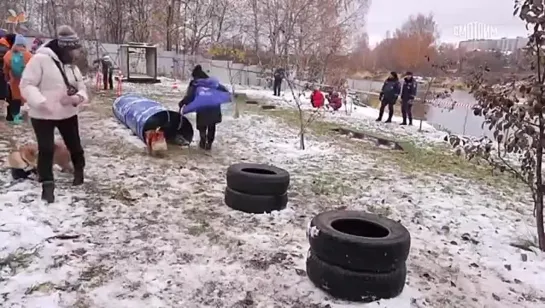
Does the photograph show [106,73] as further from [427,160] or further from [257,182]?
[257,182]

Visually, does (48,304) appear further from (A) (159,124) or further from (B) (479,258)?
(A) (159,124)

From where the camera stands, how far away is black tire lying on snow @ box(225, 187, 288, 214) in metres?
4.77

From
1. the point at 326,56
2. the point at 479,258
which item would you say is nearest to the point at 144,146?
the point at 479,258

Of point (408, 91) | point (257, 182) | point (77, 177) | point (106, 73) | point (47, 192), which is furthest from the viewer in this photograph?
point (106, 73)

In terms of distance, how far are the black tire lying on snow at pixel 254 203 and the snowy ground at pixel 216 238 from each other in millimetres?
93

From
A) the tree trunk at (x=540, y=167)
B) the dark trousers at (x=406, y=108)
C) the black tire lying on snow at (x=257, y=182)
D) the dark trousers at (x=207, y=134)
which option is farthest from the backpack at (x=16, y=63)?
the dark trousers at (x=406, y=108)

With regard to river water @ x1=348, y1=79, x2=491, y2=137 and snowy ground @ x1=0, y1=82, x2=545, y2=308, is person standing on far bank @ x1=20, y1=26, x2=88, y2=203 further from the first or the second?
river water @ x1=348, y1=79, x2=491, y2=137

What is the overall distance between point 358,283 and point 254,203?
1.87 m

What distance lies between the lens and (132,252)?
369 centimetres

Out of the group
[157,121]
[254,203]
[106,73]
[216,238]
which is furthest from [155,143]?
[106,73]

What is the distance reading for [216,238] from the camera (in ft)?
13.5

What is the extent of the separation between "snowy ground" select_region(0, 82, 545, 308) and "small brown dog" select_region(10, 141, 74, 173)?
1.04 feet

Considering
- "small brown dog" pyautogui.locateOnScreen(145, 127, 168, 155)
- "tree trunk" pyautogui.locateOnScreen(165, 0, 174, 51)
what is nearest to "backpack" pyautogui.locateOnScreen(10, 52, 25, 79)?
"small brown dog" pyautogui.locateOnScreen(145, 127, 168, 155)

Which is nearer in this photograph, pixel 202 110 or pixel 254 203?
pixel 254 203
